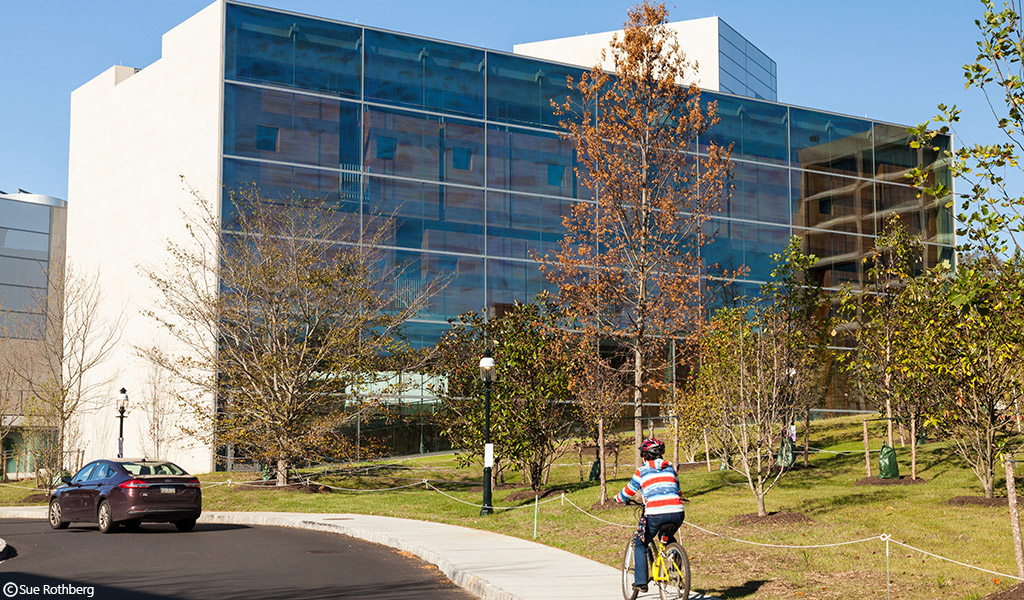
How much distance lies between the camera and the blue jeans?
33.5 ft

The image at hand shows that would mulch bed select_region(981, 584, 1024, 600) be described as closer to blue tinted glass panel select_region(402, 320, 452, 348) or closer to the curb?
the curb

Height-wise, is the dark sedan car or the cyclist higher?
the cyclist

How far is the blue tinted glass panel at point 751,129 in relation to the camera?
168 ft

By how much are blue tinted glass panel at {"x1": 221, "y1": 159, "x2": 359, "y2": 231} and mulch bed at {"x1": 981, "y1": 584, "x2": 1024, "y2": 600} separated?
32092mm

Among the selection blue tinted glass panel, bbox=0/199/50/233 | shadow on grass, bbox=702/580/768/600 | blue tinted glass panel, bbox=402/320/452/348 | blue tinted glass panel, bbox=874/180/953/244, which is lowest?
shadow on grass, bbox=702/580/768/600

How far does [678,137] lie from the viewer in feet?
80.1

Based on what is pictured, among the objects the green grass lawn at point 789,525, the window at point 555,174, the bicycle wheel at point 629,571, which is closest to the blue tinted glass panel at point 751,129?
the window at point 555,174

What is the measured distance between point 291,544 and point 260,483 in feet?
47.0

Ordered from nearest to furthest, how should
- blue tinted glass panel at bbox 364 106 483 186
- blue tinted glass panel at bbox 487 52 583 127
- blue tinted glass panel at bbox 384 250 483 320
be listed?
blue tinted glass panel at bbox 384 250 483 320
blue tinted glass panel at bbox 364 106 483 186
blue tinted glass panel at bbox 487 52 583 127

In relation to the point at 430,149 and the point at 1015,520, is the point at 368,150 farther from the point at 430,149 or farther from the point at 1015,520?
the point at 1015,520

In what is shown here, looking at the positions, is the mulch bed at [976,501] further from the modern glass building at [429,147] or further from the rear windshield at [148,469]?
the modern glass building at [429,147]

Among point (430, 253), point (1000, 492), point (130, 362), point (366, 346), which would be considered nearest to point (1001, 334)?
point (1000, 492)

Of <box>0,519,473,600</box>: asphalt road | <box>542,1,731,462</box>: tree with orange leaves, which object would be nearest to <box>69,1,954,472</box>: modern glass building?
<box>542,1,731,462</box>: tree with orange leaves

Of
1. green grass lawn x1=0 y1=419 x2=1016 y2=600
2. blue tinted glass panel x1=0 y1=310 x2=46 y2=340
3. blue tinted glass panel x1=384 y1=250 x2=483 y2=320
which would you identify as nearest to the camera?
green grass lawn x1=0 y1=419 x2=1016 y2=600
